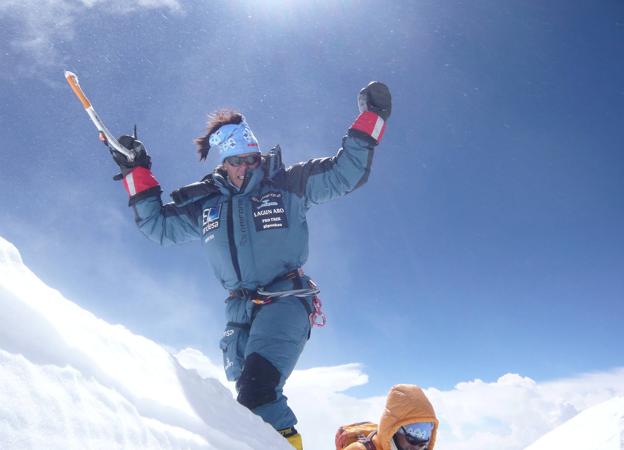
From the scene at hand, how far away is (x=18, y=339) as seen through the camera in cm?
182

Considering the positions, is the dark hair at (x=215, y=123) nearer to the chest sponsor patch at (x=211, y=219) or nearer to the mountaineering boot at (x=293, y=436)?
the chest sponsor patch at (x=211, y=219)

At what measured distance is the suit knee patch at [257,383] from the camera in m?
3.95

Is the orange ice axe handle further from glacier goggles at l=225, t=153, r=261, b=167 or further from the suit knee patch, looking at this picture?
the suit knee patch

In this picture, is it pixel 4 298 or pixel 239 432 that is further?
pixel 239 432

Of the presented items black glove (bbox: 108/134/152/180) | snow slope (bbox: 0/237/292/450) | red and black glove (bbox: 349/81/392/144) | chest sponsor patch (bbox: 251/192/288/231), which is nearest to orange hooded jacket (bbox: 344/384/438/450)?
snow slope (bbox: 0/237/292/450)

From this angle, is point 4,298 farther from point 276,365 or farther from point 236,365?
point 236,365

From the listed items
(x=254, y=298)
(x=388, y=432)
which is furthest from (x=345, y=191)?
(x=388, y=432)

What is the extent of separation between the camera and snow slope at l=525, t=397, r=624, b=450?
924cm

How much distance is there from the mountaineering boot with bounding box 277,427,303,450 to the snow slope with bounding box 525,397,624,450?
8007 millimetres

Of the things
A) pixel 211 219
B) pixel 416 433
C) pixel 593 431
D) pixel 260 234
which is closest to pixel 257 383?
pixel 260 234

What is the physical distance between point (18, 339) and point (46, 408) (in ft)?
1.25

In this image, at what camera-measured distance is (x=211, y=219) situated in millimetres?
5141

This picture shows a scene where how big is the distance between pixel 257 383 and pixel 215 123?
133 inches

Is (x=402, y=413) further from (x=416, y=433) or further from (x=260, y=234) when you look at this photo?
(x=260, y=234)
